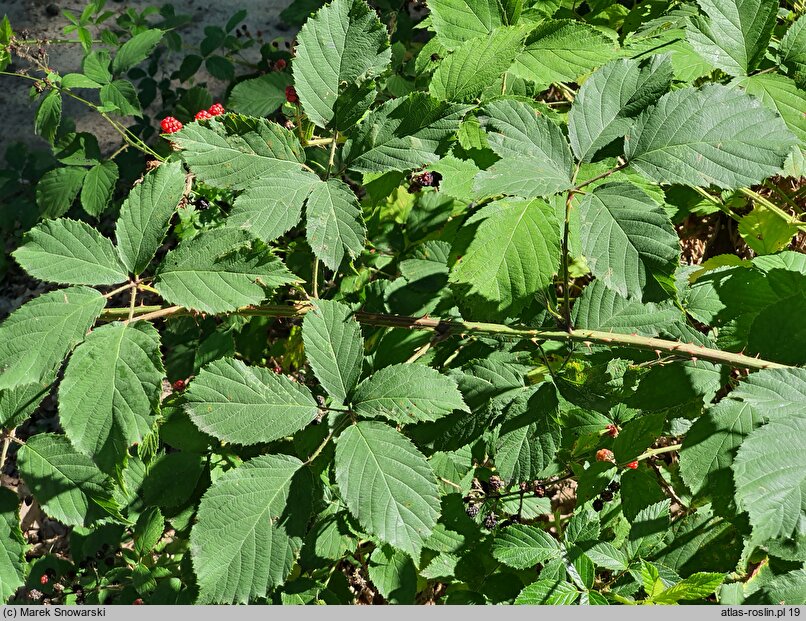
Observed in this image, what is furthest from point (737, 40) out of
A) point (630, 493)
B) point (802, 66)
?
point (630, 493)

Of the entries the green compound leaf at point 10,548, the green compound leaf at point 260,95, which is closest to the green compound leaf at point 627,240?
the green compound leaf at point 10,548

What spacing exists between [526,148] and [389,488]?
0.72m

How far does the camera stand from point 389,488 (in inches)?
49.3

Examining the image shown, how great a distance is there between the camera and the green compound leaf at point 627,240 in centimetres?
119

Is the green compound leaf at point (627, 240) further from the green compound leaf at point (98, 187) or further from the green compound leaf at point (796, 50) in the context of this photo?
the green compound leaf at point (98, 187)

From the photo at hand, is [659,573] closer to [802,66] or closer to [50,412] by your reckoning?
[802,66]

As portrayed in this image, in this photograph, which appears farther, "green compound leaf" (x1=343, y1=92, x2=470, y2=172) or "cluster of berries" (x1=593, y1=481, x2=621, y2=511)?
"cluster of berries" (x1=593, y1=481, x2=621, y2=511)

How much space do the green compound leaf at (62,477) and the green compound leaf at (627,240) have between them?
3.91 feet

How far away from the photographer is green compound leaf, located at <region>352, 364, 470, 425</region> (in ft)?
4.25

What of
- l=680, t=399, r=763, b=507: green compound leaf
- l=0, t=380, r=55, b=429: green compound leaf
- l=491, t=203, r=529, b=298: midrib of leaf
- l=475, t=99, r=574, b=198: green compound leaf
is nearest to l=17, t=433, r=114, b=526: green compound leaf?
l=0, t=380, r=55, b=429: green compound leaf

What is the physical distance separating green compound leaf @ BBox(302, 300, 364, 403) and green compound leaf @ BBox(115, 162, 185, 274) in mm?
351

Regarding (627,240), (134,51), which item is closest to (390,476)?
(627,240)

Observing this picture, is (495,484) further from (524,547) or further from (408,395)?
(408,395)

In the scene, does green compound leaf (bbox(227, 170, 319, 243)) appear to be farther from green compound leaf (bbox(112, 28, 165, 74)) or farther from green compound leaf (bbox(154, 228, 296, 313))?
green compound leaf (bbox(112, 28, 165, 74))
